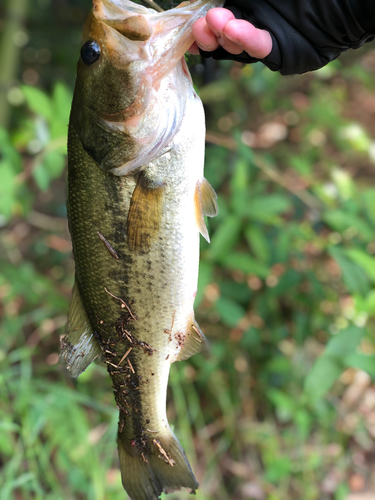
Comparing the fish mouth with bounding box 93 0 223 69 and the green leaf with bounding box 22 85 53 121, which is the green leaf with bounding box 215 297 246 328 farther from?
the fish mouth with bounding box 93 0 223 69

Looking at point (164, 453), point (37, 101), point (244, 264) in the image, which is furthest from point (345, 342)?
point (37, 101)

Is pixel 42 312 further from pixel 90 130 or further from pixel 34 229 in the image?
pixel 90 130

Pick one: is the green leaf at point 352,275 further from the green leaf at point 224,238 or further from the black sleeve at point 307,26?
the black sleeve at point 307,26

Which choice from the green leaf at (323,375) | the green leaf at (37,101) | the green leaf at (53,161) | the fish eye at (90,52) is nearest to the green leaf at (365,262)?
the green leaf at (323,375)

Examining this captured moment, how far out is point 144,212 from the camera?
1043 mm

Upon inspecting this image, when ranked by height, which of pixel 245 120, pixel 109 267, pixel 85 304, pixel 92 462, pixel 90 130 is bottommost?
pixel 92 462

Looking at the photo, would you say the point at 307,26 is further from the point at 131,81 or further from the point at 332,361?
the point at 332,361

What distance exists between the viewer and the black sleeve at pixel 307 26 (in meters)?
0.90

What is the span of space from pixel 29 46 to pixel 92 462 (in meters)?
3.81

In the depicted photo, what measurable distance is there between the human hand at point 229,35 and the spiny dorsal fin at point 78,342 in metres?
0.71

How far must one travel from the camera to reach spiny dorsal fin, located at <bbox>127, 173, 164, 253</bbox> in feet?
3.42

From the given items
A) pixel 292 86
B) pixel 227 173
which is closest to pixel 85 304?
pixel 227 173

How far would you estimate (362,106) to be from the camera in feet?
15.0

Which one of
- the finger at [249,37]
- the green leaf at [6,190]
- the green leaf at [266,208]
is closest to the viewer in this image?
the finger at [249,37]
